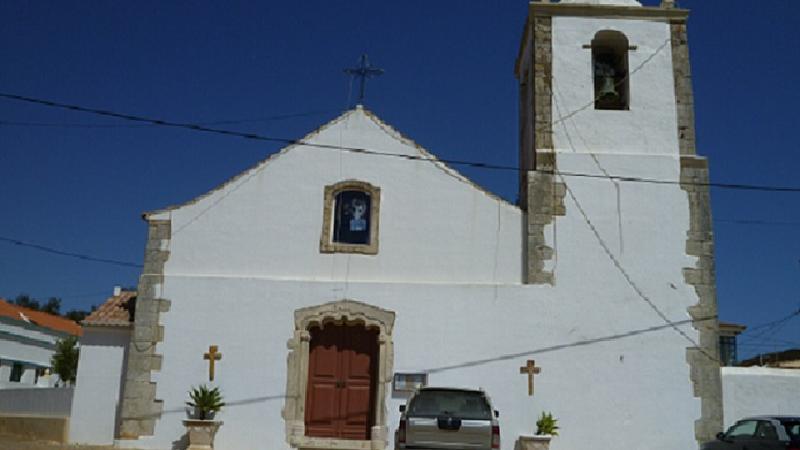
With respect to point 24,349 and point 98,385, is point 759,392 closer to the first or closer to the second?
point 98,385

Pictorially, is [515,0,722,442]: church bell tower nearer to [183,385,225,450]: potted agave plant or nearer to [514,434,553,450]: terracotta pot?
[514,434,553,450]: terracotta pot

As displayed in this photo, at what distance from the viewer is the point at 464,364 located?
13406mm

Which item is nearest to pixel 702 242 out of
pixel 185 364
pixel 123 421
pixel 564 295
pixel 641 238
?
pixel 641 238

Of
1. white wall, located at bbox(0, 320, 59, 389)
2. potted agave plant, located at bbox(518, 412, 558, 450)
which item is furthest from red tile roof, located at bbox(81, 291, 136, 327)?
white wall, located at bbox(0, 320, 59, 389)

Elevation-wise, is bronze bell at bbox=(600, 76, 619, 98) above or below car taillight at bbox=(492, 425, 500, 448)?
above

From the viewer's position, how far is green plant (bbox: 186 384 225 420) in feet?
43.1

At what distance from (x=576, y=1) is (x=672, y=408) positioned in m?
8.09

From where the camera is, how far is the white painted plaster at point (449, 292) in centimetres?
1334

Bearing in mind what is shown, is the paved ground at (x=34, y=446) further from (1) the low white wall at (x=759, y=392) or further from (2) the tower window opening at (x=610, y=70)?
(2) the tower window opening at (x=610, y=70)

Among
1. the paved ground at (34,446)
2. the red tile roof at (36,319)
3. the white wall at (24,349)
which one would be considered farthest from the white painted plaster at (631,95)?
the red tile roof at (36,319)

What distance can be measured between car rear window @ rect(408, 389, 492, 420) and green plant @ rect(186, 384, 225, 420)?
14.0ft

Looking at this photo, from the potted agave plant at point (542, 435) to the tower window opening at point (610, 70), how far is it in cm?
626

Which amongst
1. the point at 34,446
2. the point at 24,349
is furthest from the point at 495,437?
the point at 24,349

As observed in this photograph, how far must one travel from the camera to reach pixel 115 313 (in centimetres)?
1448
